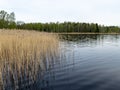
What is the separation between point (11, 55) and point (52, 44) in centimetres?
668

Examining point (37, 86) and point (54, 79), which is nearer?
point (37, 86)

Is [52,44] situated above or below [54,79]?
above

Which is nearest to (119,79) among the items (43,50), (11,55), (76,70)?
(76,70)

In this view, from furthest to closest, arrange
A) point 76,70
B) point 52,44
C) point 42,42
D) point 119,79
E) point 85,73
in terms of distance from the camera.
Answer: point 52,44
point 42,42
point 76,70
point 85,73
point 119,79

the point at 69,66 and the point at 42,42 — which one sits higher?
the point at 42,42

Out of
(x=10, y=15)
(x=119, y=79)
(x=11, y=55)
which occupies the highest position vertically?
(x=10, y=15)

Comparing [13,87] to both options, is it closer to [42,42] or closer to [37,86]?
[37,86]

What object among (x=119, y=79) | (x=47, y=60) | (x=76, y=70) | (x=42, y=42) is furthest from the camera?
(x=42, y=42)

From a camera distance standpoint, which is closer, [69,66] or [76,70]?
[76,70]

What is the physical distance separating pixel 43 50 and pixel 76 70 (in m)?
4.73

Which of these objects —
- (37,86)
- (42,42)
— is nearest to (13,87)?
(37,86)

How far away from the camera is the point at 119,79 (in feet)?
27.3

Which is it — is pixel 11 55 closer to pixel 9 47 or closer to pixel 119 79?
pixel 9 47

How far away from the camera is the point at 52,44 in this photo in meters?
16.3
